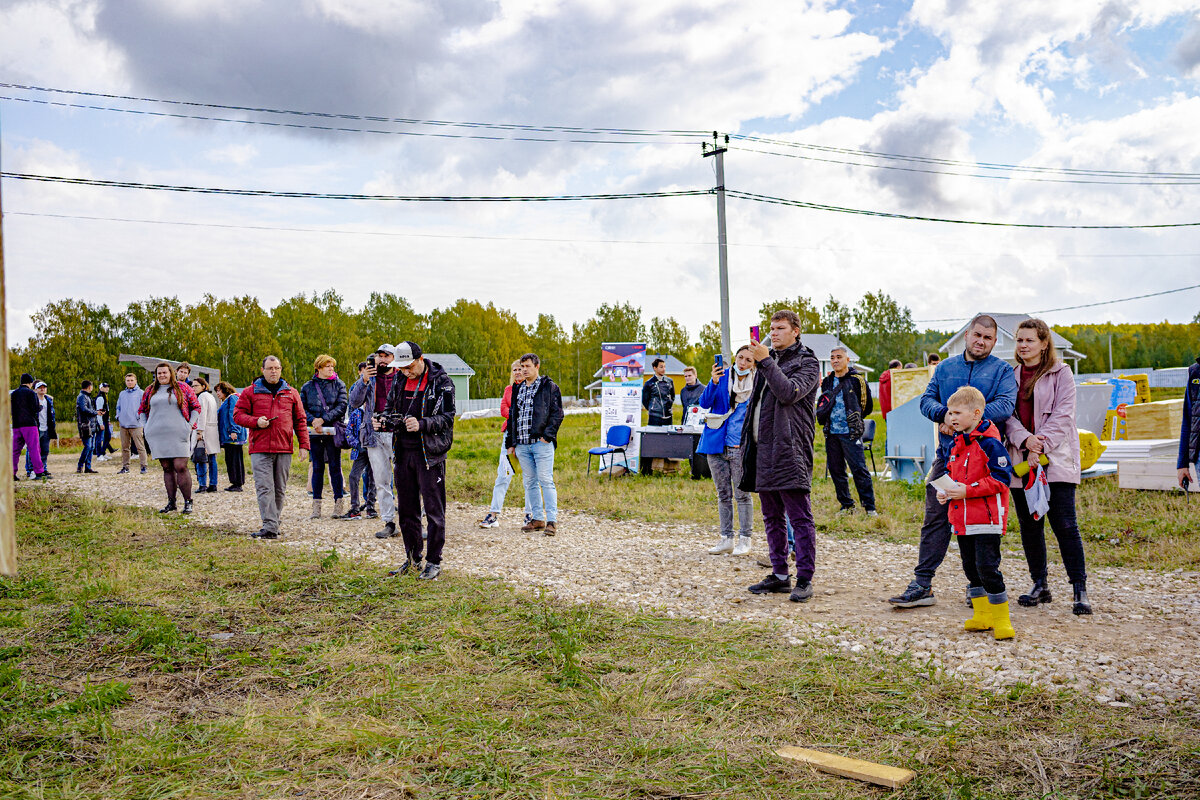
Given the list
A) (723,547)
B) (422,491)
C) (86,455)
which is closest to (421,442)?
(422,491)

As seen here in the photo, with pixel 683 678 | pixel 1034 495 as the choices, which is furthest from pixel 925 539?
pixel 683 678

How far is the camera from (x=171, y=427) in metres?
11.3

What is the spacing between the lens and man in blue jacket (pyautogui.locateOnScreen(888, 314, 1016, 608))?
561 centimetres

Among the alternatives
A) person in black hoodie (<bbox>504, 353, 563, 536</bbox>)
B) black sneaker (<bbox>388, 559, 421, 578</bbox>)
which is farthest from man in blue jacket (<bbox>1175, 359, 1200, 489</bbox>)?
black sneaker (<bbox>388, 559, 421, 578</bbox>)

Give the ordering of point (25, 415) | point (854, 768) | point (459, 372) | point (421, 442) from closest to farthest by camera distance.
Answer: point (854, 768) → point (421, 442) → point (25, 415) → point (459, 372)

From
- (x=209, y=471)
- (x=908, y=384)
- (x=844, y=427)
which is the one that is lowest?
(x=209, y=471)

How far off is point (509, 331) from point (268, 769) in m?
87.1

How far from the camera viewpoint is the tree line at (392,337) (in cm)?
4981

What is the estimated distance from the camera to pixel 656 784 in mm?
3314

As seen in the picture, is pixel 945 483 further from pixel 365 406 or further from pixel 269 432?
pixel 269 432

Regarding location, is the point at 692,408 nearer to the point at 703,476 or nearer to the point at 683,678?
the point at 703,476

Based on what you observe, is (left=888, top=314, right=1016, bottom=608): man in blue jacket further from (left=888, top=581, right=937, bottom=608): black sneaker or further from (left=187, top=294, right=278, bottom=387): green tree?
(left=187, top=294, right=278, bottom=387): green tree

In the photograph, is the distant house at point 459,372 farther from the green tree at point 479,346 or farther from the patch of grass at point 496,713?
the patch of grass at point 496,713

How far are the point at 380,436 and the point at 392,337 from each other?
74.1 metres
